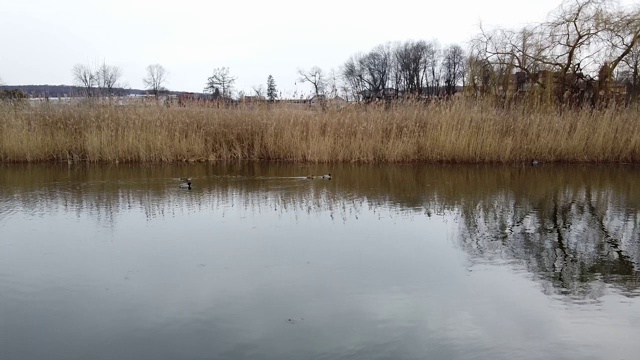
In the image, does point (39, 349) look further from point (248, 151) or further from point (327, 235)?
point (248, 151)

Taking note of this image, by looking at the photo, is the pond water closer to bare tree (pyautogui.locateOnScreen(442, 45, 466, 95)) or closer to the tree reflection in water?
the tree reflection in water

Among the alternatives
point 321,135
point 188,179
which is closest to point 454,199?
point 188,179

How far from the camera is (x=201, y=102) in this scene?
11.8m

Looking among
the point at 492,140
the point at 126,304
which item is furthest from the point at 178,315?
the point at 492,140

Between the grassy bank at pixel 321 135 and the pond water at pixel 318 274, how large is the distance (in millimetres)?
3587

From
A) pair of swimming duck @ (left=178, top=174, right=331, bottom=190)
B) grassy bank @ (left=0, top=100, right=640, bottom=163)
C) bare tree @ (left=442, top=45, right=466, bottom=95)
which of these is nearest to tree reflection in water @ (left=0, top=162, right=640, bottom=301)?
pair of swimming duck @ (left=178, top=174, right=331, bottom=190)

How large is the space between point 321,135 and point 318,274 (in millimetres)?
7369

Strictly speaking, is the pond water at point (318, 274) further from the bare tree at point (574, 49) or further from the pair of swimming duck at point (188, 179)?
the bare tree at point (574, 49)

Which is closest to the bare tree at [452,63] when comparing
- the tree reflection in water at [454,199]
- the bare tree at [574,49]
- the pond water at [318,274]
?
the bare tree at [574,49]

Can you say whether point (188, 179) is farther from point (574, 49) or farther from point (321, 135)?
point (574, 49)

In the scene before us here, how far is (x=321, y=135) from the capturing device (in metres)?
10.9

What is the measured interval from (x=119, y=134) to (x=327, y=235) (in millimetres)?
7462

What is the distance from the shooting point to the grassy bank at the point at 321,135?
34.4 feet

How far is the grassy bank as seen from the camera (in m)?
10.5
